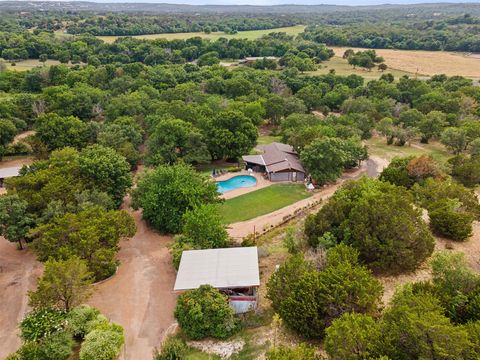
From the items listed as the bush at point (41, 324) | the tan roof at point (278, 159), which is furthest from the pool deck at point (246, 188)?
the bush at point (41, 324)

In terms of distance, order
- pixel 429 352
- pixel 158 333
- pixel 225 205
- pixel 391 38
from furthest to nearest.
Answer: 1. pixel 391 38
2. pixel 225 205
3. pixel 158 333
4. pixel 429 352

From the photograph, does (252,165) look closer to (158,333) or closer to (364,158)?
(364,158)

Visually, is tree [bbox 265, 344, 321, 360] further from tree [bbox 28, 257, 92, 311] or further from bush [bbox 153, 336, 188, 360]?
tree [bbox 28, 257, 92, 311]

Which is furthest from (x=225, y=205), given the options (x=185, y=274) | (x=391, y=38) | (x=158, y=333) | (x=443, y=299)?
(x=391, y=38)

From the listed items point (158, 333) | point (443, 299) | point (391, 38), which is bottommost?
point (391, 38)

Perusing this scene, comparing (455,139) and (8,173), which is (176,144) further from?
(455,139)

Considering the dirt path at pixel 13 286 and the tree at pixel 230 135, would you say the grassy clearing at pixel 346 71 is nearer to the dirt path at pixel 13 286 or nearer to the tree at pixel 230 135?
the tree at pixel 230 135

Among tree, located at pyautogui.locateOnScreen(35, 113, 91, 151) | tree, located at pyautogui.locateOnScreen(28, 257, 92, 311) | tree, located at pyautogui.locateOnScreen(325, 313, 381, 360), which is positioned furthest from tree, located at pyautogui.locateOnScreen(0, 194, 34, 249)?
tree, located at pyautogui.locateOnScreen(325, 313, 381, 360)
